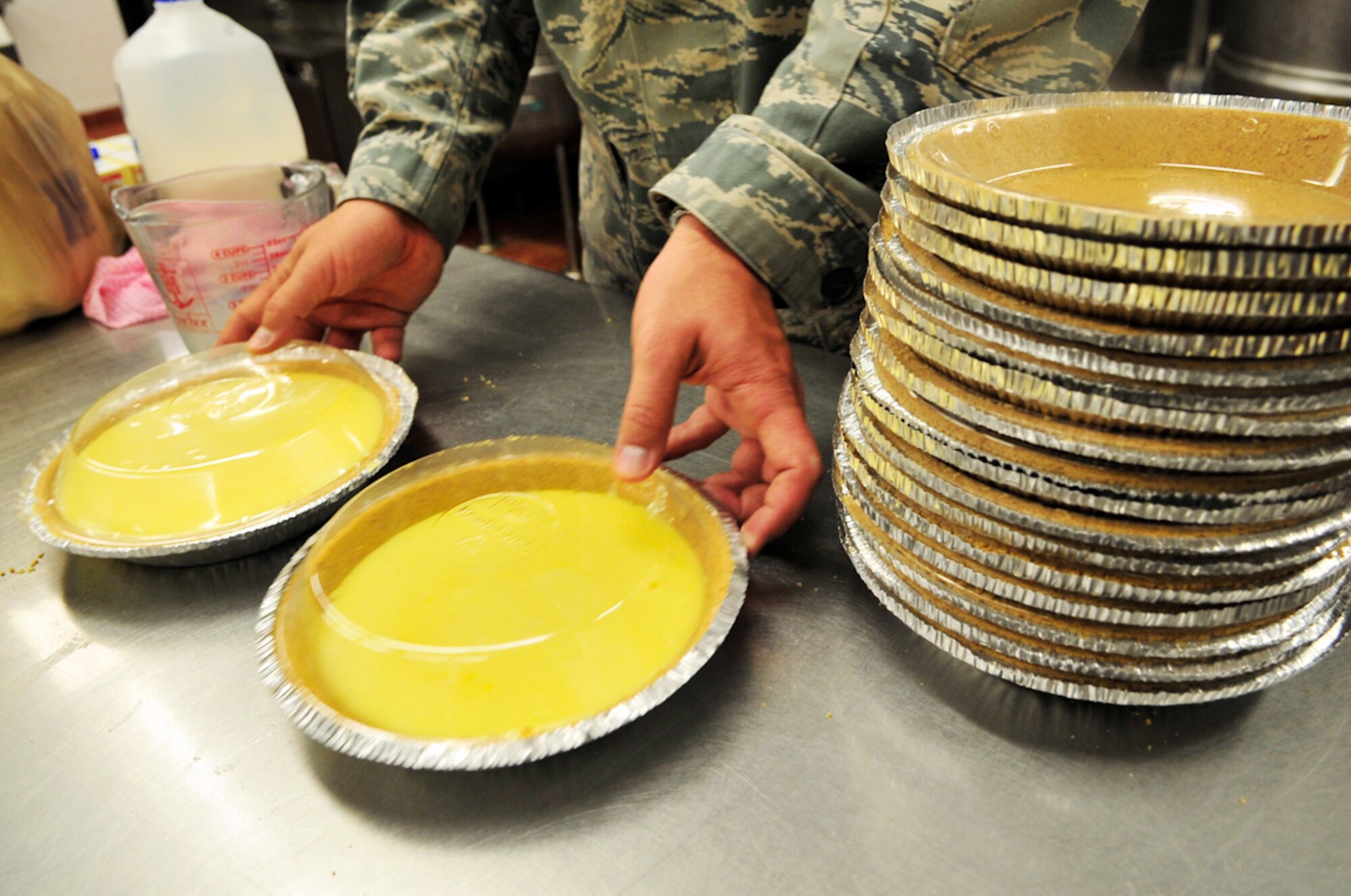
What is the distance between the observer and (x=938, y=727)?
664 millimetres

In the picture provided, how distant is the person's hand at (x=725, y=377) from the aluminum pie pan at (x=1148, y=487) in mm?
268

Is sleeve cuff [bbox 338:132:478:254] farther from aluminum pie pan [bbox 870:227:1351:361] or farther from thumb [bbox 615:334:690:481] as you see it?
aluminum pie pan [bbox 870:227:1351:361]

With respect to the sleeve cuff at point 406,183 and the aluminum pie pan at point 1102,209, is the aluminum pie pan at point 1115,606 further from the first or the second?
the sleeve cuff at point 406,183

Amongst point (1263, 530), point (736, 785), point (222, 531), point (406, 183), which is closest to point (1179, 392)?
point (1263, 530)

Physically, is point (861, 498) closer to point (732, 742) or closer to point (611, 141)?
point (732, 742)

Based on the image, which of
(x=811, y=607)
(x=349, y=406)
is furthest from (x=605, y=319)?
(x=811, y=607)

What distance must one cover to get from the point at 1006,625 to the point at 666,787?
10.5 inches

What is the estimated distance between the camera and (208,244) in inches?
49.8

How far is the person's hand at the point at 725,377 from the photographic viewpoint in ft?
2.65

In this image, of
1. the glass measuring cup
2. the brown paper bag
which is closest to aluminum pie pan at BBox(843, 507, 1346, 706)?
the glass measuring cup

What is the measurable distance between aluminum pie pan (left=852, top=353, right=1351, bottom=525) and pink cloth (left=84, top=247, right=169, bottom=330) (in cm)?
146

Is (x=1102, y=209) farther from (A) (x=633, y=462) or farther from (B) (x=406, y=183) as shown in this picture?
(B) (x=406, y=183)

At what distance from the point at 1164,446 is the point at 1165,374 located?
5cm

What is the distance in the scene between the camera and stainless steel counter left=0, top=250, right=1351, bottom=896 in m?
0.57
